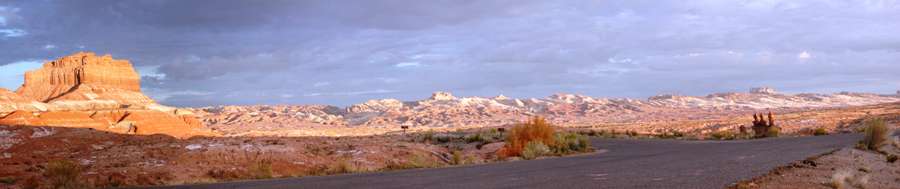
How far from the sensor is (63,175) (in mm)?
16859

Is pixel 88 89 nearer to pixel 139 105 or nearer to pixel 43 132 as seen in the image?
pixel 139 105

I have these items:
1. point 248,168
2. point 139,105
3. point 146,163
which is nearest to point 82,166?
point 146,163

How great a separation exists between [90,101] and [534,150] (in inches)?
1317

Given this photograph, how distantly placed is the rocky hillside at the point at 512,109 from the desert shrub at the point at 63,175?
93949 millimetres

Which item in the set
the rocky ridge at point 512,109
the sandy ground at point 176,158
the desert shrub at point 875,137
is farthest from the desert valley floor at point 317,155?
the rocky ridge at point 512,109

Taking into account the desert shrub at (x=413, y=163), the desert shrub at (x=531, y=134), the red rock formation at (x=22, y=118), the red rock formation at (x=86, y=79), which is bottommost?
the desert shrub at (x=413, y=163)

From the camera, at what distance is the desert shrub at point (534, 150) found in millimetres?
25641

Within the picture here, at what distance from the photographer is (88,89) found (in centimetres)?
5328

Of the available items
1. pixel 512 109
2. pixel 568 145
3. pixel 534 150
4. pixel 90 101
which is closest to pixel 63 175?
pixel 534 150

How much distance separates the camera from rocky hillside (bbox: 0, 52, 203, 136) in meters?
41.2

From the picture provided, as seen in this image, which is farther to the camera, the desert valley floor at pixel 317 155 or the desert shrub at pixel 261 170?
the desert shrub at pixel 261 170

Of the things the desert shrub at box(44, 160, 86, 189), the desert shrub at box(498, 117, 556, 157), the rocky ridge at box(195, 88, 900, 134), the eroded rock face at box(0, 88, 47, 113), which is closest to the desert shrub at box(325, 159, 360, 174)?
the desert shrub at box(44, 160, 86, 189)

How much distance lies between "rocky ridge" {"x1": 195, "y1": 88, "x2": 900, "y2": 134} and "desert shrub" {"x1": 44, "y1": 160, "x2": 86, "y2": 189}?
9379cm

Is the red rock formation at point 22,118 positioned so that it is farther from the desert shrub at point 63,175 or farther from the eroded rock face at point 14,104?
the desert shrub at point 63,175
